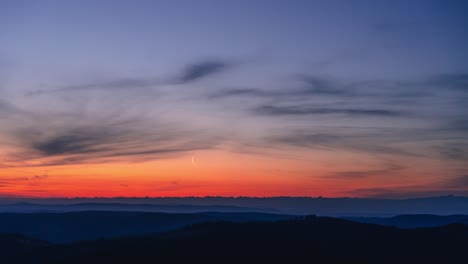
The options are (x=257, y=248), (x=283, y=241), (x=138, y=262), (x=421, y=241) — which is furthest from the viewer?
(x=421, y=241)

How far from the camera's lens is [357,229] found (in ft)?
328

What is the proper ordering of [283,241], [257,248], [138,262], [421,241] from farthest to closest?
[421,241]
[283,241]
[257,248]
[138,262]

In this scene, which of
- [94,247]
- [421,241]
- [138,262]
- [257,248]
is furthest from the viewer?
[421,241]

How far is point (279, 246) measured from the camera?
→ 77.4m

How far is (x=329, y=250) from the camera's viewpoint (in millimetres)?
79250

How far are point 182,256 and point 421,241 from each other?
42235 mm

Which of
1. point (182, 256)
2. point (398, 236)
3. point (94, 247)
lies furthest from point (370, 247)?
point (94, 247)

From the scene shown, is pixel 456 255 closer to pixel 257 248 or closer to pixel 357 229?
pixel 357 229

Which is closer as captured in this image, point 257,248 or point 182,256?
point 182,256

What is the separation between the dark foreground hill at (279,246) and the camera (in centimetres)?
7125

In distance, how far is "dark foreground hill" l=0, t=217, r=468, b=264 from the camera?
234 feet

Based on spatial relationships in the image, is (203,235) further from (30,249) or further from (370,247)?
(30,249)

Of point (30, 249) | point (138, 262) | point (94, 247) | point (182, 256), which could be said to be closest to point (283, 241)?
point (182, 256)

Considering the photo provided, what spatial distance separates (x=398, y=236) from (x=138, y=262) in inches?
1832
